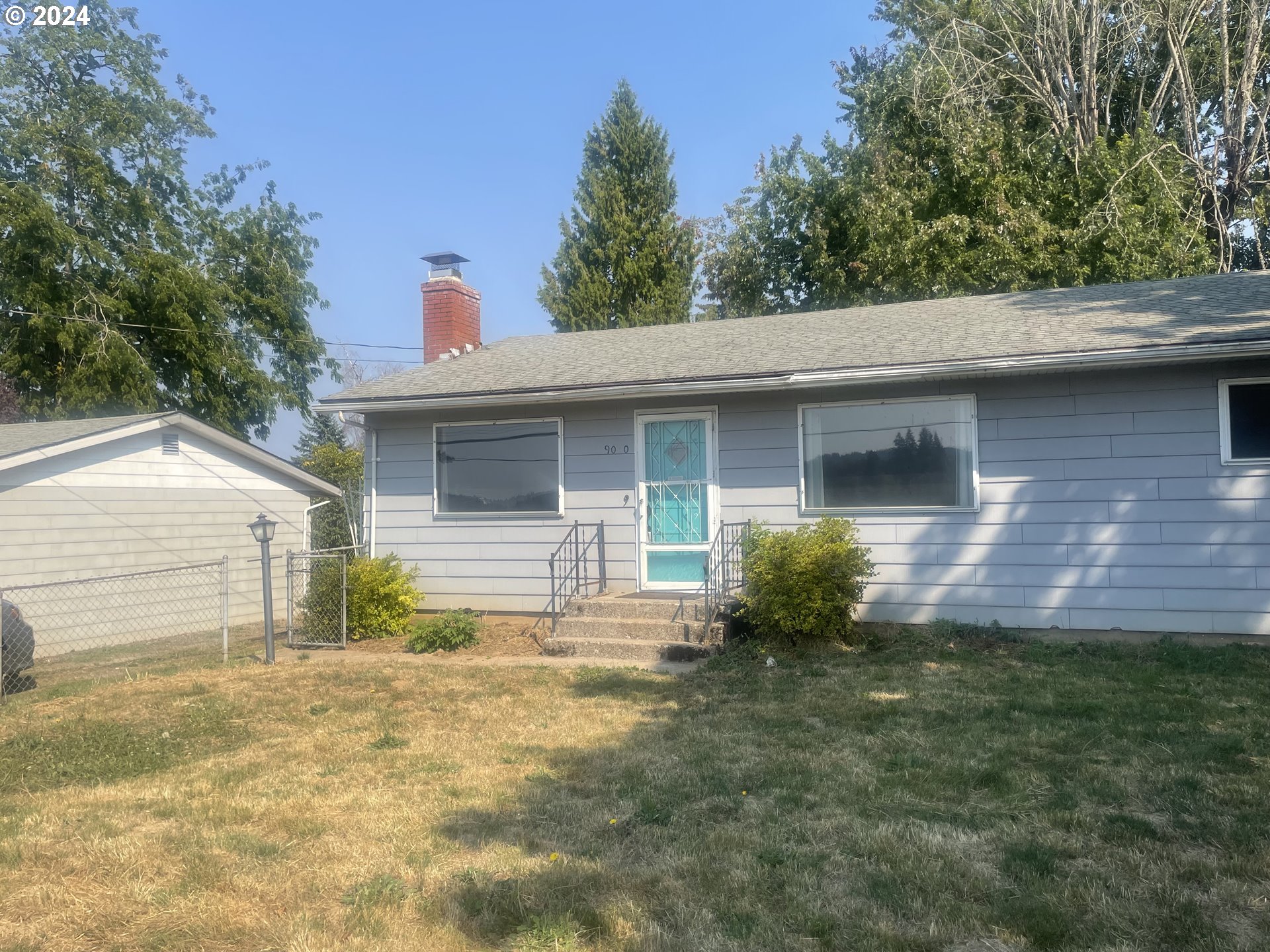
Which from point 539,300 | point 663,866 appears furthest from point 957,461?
point 539,300

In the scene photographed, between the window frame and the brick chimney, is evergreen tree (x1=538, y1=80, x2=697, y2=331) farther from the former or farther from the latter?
the window frame

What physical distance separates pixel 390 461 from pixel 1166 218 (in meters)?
14.7

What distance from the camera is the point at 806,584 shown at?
28.9ft

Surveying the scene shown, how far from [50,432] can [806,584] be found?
10.8 m

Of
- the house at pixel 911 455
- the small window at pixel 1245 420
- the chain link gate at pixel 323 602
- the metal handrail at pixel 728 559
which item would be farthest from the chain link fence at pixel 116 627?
the small window at pixel 1245 420

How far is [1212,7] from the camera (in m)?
19.2

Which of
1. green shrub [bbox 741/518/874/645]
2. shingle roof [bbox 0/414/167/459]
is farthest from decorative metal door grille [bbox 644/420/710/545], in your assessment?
shingle roof [bbox 0/414/167/459]

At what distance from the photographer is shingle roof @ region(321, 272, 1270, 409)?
895 cm

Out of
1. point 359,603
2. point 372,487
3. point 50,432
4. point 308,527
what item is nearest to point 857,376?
point 359,603

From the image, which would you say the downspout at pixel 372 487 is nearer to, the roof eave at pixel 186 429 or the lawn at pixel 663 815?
the roof eave at pixel 186 429

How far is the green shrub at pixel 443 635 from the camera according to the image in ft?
32.4

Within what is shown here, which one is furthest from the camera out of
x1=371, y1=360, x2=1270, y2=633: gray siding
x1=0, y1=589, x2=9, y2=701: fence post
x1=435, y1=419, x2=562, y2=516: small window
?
x1=435, y1=419, x2=562, y2=516: small window

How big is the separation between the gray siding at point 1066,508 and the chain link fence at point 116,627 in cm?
508

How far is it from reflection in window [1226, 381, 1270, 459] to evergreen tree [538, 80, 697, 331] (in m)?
17.4
